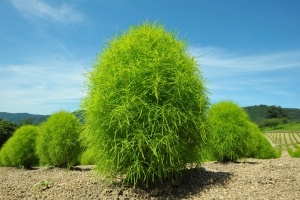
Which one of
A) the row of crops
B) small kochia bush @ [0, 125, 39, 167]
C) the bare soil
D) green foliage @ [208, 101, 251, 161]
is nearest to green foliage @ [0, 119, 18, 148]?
small kochia bush @ [0, 125, 39, 167]

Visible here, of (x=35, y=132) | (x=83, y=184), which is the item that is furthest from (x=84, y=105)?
(x=35, y=132)

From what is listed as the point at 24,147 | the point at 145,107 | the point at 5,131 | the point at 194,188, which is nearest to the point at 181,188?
the point at 194,188

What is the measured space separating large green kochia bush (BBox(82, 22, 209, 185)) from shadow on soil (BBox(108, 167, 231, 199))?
12.9 inches

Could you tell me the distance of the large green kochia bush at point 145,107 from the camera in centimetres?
528

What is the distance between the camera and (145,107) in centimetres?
528

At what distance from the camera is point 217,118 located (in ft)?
37.5

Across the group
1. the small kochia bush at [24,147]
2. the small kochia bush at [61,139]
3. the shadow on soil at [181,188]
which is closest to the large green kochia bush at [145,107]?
the shadow on soil at [181,188]

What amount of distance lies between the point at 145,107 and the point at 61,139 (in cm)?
848

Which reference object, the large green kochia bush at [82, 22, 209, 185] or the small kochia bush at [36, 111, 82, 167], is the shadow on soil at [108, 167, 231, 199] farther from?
the small kochia bush at [36, 111, 82, 167]

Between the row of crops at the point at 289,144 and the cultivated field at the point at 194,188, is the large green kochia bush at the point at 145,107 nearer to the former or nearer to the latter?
the cultivated field at the point at 194,188

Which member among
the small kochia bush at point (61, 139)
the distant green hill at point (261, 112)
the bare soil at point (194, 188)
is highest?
the distant green hill at point (261, 112)

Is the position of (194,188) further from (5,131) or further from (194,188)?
(5,131)

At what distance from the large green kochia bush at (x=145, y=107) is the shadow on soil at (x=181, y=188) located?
0.33 m

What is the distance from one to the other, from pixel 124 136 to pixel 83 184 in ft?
7.41
